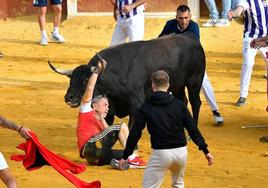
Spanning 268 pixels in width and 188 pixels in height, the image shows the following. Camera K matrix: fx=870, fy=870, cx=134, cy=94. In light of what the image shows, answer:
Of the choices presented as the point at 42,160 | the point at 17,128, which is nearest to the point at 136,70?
the point at 42,160

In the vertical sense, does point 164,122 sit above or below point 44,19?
above

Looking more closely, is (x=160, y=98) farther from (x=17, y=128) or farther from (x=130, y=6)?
(x=130, y=6)

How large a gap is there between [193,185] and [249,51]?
15.2 feet

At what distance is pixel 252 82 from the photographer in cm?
1522

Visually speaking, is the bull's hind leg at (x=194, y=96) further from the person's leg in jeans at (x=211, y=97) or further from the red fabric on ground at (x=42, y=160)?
the red fabric on ground at (x=42, y=160)

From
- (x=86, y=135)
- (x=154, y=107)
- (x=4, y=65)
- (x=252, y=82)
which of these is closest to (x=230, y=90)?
(x=252, y=82)

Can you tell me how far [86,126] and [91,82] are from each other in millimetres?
530

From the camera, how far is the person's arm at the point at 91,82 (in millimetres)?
9219

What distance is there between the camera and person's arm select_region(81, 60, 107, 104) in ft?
30.2

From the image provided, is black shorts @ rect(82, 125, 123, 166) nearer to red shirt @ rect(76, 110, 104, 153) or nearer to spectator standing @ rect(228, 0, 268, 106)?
red shirt @ rect(76, 110, 104, 153)

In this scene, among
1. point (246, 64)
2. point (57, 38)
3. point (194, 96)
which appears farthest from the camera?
point (57, 38)

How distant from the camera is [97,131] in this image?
375 inches

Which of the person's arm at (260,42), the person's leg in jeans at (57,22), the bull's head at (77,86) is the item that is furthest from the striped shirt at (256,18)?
the person's leg in jeans at (57,22)

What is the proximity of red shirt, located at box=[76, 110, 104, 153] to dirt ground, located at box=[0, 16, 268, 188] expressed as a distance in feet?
1.13
